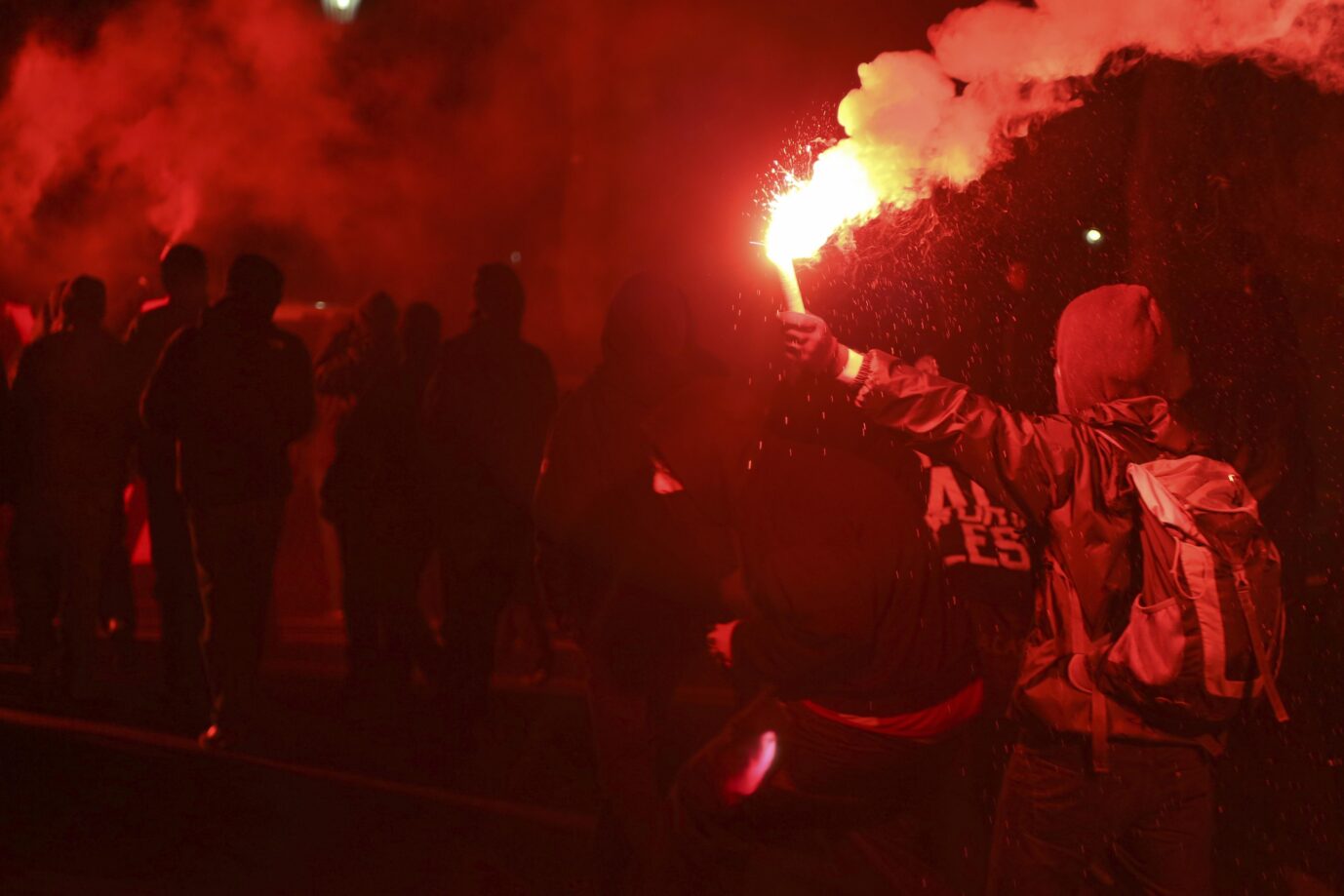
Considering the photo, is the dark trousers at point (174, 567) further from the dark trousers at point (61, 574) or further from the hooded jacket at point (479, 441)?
the hooded jacket at point (479, 441)

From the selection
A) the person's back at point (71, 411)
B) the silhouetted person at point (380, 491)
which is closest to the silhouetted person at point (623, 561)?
the silhouetted person at point (380, 491)

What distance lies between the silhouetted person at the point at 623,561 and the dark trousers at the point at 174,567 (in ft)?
7.74

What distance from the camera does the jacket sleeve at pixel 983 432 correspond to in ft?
8.21

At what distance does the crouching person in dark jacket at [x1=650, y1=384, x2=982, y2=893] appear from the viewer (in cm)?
259

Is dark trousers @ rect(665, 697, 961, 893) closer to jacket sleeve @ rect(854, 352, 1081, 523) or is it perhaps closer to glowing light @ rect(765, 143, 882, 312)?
jacket sleeve @ rect(854, 352, 1081, 523)

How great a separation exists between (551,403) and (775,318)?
8.83ft

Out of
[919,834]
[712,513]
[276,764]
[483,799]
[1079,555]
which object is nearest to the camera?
[1079,555]

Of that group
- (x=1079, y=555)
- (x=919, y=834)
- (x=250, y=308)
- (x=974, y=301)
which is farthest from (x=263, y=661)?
(x=1079, y=555)

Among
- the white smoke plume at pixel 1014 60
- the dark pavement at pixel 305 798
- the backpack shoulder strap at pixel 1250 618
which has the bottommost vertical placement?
the dark pavement at pixel 305 798

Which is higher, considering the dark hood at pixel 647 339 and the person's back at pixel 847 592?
the dark hood at pixel 647 339

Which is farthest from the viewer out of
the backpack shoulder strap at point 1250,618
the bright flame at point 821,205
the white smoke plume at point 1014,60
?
the white smoke plume at point 1014,60

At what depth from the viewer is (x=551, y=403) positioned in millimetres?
5441

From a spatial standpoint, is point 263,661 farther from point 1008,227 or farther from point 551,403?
point 1008,227

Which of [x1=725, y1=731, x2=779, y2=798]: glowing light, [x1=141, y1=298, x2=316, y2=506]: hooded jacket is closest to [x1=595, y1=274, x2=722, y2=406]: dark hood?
[x1=725, y1=731, x2=779, y2=798]: glowing light
